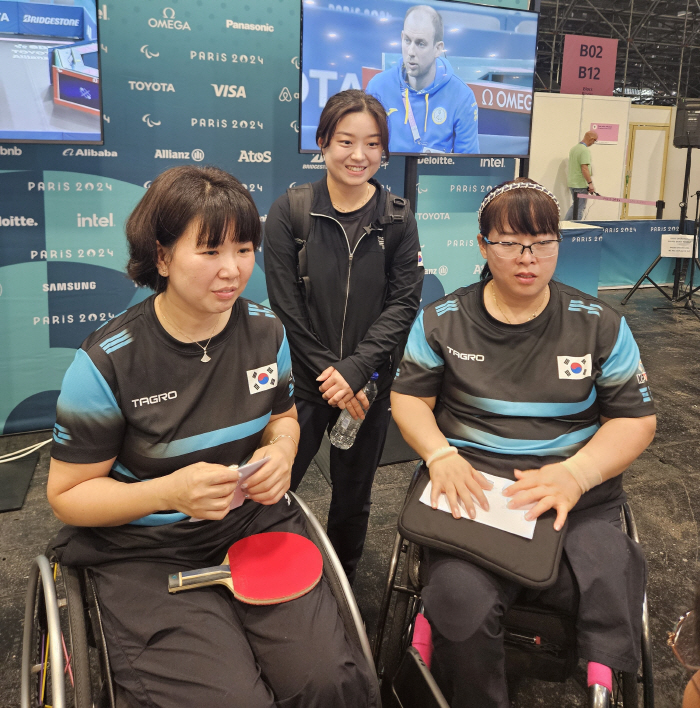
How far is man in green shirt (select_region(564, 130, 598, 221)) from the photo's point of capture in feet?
27.0

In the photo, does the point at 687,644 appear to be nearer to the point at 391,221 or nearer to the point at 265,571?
the point at 265,571

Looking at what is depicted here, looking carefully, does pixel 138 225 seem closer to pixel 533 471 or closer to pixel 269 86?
pixel 533 471

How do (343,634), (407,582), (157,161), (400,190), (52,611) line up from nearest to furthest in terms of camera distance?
(52,611), (343,634), (407,582), (157,161), (400,190)

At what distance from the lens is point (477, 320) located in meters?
1.52

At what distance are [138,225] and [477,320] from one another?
31.4 inches

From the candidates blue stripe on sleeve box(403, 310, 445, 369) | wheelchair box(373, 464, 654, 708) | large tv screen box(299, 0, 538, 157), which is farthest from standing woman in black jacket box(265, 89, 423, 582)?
large tv screen box(299, 0, 538, 157)

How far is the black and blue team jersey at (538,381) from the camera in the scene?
143 centimetres

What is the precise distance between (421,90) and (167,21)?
1.32 meters

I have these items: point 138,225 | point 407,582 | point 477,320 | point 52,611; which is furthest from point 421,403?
point 52,611

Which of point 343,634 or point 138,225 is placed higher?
point 138,225

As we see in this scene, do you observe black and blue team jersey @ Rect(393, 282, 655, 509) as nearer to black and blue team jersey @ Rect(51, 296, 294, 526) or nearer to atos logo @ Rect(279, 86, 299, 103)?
black and blue team jersey @ Rect(51, 296, 294, 526)

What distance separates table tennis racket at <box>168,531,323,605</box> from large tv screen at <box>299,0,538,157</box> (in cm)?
243

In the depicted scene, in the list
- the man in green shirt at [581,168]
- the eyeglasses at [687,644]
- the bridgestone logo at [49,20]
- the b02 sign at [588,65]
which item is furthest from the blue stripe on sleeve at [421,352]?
the b02 sign at [588,65]

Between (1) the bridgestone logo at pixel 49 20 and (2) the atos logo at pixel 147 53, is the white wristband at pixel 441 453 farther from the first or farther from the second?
(2) the atos logo at pixel 147 53
